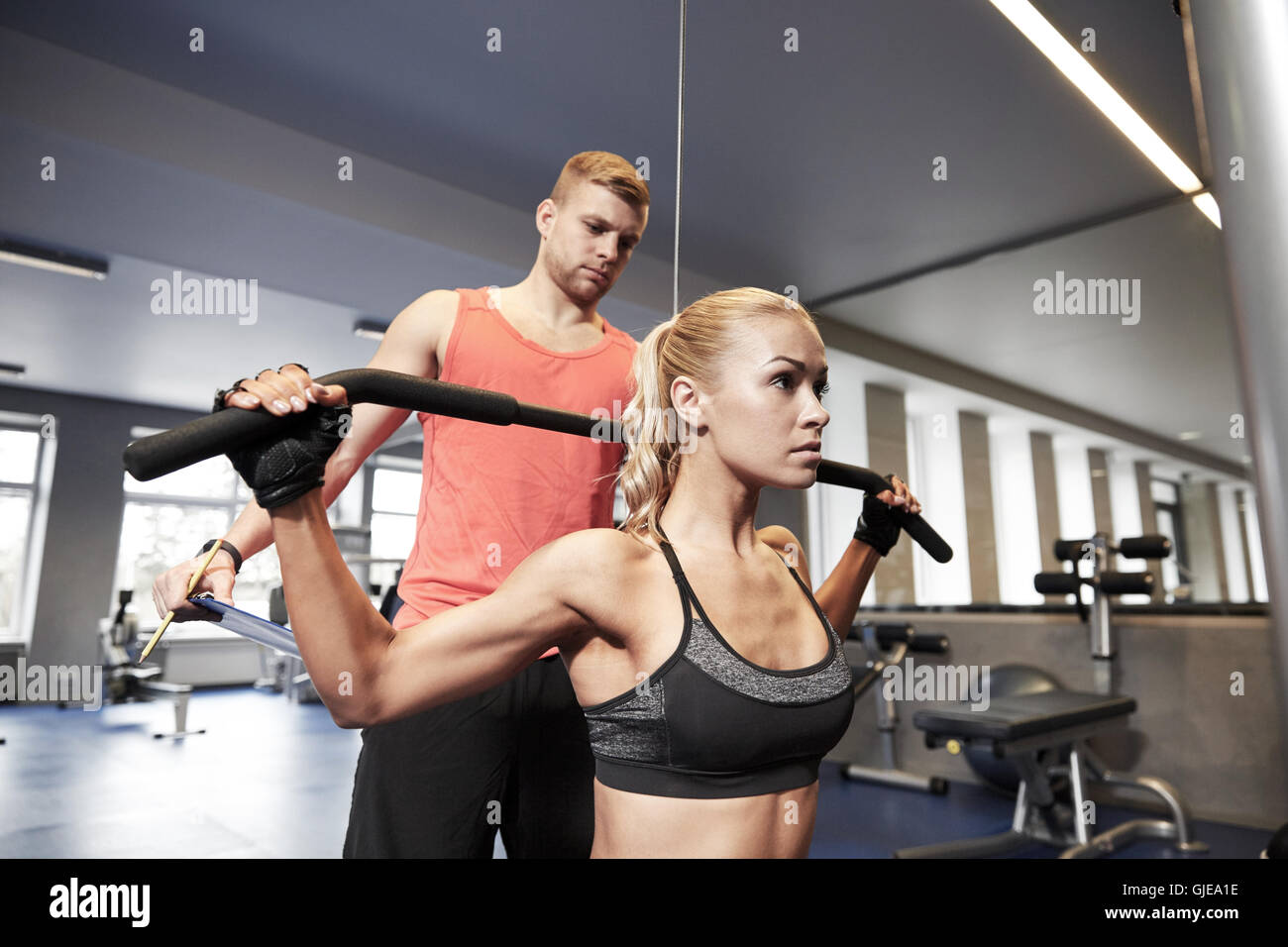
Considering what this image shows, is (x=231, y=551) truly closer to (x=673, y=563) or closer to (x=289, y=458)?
(x=289, y=458)

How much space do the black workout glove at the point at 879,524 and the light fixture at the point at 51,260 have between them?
199 inches

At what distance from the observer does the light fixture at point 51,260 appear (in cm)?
443

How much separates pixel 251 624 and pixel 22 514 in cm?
982

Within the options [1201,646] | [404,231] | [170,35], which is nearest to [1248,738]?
[1201,646]

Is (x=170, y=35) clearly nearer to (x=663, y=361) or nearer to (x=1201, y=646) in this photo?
(x=663, y=361)

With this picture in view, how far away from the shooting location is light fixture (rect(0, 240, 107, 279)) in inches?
174

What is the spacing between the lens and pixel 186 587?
85 cm

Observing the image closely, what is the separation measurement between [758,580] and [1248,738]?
385 cm

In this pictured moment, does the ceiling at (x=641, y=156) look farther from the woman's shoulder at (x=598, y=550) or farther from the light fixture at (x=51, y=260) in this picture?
the woman's shoulder at (x=598, y=550)

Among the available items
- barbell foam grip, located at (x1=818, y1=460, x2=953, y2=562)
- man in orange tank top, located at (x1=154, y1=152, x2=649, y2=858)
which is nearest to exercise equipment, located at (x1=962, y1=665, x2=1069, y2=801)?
barbell foam grip, located at (x1=818, y1=460, x2=953, y2=562)

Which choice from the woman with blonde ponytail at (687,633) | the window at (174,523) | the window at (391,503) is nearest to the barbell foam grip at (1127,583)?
the woman with blonde ponytail at (687,633)

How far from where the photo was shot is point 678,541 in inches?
39.9

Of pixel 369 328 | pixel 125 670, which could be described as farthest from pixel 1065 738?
pixel 125 670

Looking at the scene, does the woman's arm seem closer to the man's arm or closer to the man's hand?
the man's hand
